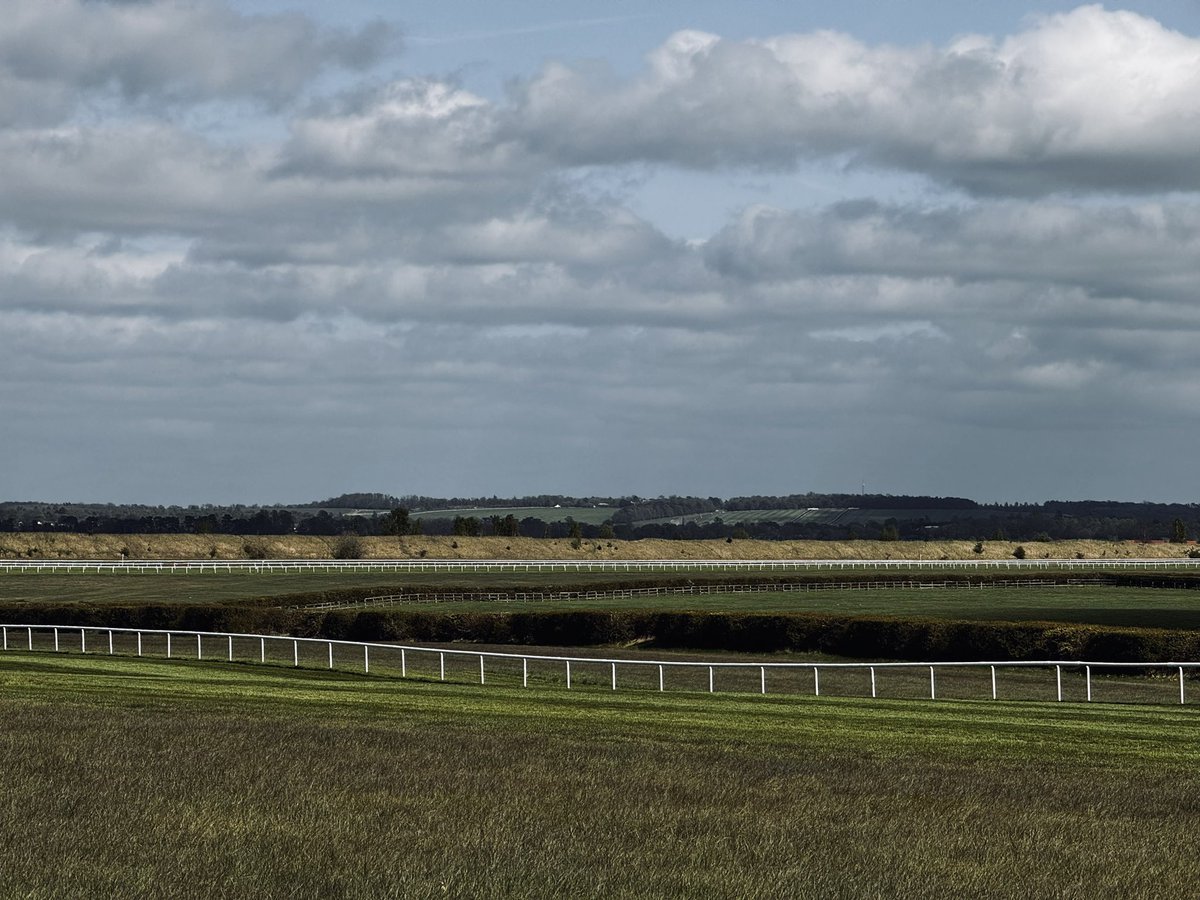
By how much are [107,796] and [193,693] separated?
36.0 feet

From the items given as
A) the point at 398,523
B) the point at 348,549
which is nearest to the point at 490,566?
the point at 348,549

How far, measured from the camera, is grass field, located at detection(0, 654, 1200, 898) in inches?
350

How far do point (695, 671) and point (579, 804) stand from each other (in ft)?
65.0

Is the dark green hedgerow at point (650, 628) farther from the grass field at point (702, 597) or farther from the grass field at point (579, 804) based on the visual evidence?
the grass field at point (579, 804)

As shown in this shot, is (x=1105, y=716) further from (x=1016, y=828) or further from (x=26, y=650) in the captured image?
(x=26, y=650)

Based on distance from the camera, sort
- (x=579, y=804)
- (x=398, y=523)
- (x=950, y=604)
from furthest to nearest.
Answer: (x=398, y=523) → (x=950, y=604) → (x=579, y=804)

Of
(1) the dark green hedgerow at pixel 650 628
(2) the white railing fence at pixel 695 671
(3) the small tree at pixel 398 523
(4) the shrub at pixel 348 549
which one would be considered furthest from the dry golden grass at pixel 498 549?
(2) the white railing fence at pixel 695 671

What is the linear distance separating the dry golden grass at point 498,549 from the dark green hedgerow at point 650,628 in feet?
175

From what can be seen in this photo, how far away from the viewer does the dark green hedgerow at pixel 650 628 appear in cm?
3444

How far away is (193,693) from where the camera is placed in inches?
862

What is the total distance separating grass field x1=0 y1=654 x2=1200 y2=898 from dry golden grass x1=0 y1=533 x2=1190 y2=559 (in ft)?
257

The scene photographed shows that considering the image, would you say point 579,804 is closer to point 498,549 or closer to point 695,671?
point 695,671

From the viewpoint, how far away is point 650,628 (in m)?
41.1

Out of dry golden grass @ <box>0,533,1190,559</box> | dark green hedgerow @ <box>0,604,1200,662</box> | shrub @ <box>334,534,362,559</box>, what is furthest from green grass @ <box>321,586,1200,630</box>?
shrub @ <box>334,534,362,559</box>
